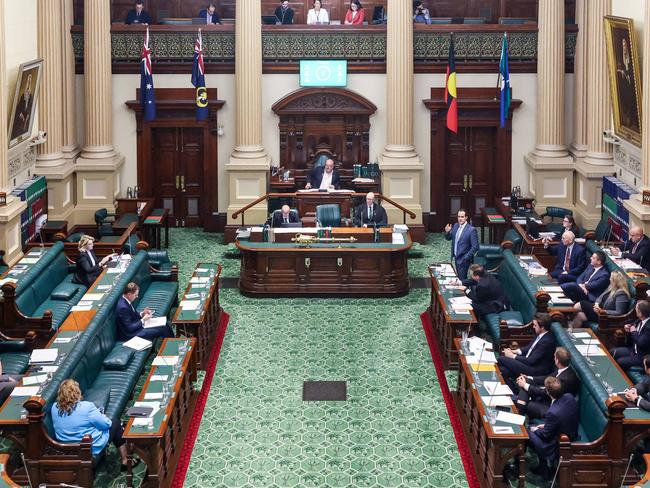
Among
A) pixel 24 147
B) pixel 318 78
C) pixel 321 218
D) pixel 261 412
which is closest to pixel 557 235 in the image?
pixel 321 218

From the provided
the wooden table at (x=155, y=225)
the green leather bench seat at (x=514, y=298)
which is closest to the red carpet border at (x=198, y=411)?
the green leather bench seat at (x=514, y=298)

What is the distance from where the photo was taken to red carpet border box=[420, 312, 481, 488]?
12866 millimetres

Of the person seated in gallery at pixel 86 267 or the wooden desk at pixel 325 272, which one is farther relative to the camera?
the wooden desk at pixel 325 272

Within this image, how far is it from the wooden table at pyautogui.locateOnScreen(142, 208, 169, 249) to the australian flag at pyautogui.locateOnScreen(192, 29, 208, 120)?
A: 2.15 meters

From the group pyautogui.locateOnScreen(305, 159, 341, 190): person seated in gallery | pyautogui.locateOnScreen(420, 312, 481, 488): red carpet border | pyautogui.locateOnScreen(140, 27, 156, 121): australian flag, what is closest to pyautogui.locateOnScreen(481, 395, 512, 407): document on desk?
pyautogui.locateOnScreen(420, 312, 481, 488): red carpet border

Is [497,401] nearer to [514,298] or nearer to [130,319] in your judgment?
[514,298]

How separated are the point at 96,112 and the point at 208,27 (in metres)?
2.90

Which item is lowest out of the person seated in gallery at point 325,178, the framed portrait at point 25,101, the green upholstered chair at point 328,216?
the green upholstered chair at point 328,216

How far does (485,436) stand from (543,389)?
1.16 metres

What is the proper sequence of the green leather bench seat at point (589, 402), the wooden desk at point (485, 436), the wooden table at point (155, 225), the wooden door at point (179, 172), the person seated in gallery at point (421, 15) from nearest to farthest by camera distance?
the wooden desk at point (485, 436) → the green leather bench seat at point (589, 402) → the wooden table at point (155, 225) → the person seated in gallery at point (421, 15) → the wooden door at point (179, 172)

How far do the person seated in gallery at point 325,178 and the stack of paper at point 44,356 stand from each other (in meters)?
9.84

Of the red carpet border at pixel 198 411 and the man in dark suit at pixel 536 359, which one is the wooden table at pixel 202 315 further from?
the man in dark suit at pixel 536 359

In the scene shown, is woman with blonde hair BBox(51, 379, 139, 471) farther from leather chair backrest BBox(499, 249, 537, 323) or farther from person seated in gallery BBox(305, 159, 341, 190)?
person seated in gallery BBox(305, 159, 341, 190)

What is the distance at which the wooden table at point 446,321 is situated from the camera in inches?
623
